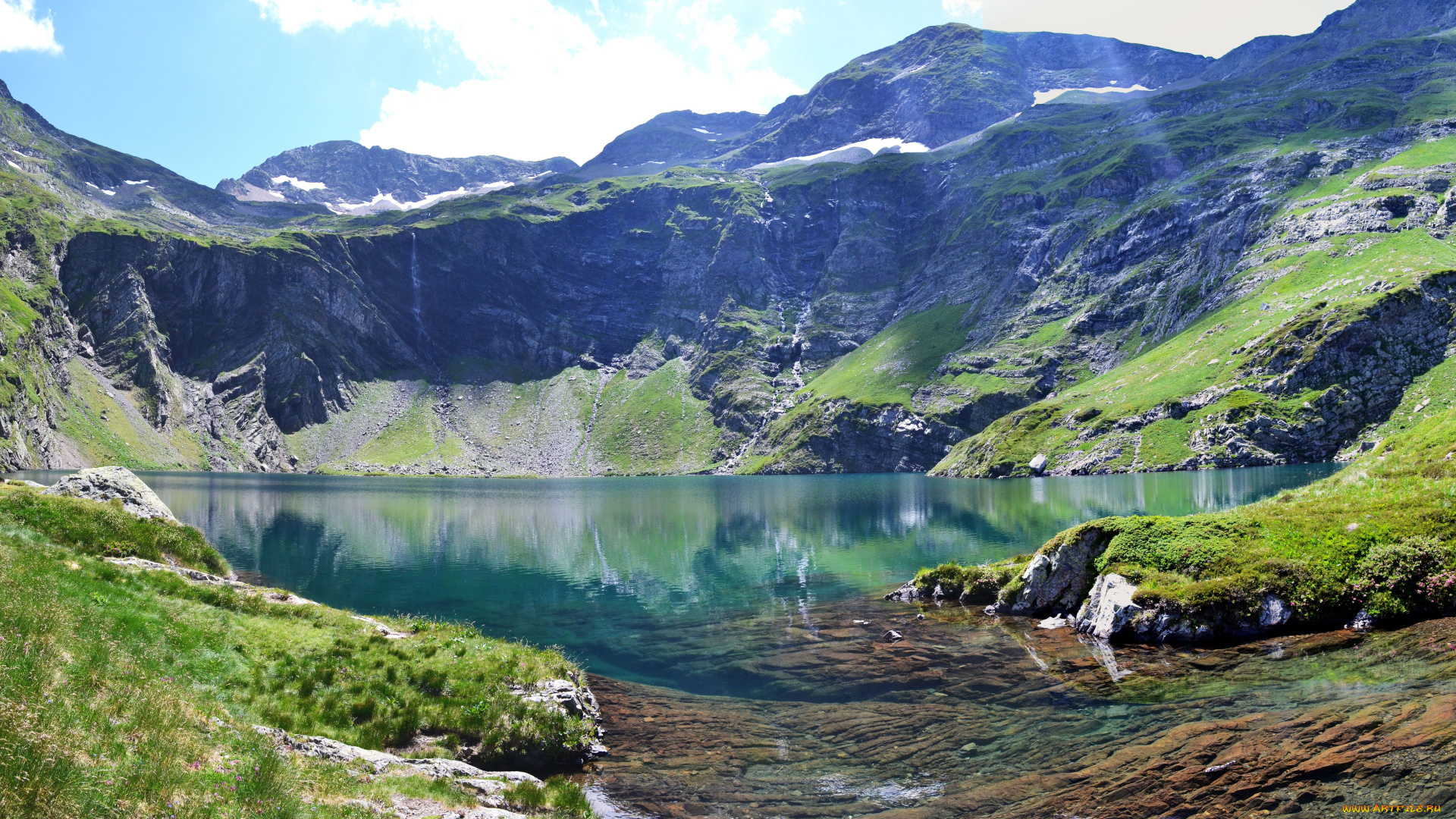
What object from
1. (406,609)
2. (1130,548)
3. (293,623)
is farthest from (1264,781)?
(406,609)

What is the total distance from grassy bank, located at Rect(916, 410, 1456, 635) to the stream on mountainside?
86.6 inches

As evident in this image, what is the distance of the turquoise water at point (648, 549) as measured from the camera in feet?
123

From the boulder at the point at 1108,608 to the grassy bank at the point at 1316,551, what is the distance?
44cm

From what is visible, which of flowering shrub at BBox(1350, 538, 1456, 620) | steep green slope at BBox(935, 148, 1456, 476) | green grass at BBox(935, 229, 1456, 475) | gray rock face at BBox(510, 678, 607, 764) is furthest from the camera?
green grass at BBox(935, 229, 1456, 475)

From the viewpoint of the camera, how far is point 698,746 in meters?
20.5

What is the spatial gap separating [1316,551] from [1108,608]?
743cm

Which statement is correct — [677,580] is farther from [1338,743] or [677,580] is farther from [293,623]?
[1338,743]

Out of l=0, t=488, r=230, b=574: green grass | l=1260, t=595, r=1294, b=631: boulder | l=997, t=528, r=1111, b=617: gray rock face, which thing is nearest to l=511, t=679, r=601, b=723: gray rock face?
l=0, t=488, r=230, b=574: green grass

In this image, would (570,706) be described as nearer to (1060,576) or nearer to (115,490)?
(1060,576)

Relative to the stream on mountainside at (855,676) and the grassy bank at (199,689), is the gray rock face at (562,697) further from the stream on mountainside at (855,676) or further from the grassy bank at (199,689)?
the stream on mountainside at (855,676)

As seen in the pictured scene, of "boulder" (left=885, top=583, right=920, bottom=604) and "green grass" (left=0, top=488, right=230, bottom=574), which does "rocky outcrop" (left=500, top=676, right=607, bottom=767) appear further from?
"boulder" (left=885, top=583, right=920, bottom=604)

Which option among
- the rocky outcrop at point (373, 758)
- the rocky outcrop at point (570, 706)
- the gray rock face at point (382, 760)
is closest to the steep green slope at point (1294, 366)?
the rocky outcrop at point (570, 706)

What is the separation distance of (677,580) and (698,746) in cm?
3138

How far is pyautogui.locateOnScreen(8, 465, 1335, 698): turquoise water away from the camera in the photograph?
1475 inches
